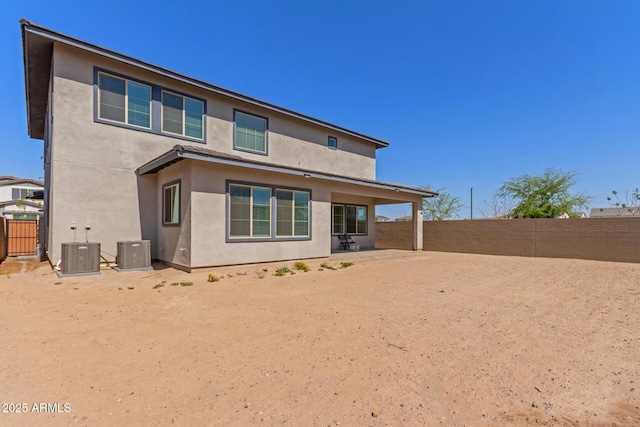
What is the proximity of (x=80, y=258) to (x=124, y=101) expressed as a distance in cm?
509

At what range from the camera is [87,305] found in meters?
5.38

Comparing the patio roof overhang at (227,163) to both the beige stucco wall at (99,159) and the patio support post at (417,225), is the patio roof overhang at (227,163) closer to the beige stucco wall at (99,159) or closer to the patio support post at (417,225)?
the beige stucco wall at (99,159)

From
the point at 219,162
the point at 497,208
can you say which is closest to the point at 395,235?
the point at 497,208

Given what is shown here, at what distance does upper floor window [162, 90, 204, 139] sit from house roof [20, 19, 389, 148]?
2.19 ft

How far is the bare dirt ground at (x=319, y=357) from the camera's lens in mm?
2332

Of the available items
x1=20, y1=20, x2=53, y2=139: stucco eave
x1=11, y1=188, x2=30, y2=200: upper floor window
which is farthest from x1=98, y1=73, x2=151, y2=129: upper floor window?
x1=11, y1=188, x2=30, y2=200: upper floor window

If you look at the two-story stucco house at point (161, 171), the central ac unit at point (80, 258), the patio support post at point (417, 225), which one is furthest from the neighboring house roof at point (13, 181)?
the patio support post at point (417, 225)

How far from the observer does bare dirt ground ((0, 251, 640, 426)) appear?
2.33 meters

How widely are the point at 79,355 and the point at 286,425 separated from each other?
2.60 metres

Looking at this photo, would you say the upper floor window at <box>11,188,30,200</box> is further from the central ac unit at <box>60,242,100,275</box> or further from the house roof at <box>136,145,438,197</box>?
the central ac unit at <box>60,242,100,275</box>

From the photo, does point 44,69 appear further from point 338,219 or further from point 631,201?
point 631,201

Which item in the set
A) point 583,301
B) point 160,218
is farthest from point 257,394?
point 160,218

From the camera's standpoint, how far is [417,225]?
1639 cm

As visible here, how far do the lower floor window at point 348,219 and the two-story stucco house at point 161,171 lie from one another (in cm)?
347
